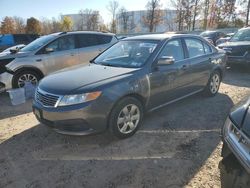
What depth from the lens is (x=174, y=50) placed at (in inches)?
198

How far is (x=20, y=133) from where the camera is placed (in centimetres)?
464

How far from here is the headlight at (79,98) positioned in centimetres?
368

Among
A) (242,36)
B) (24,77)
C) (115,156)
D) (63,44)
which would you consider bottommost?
(115,156)

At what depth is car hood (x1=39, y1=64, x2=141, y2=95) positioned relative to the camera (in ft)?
12.4

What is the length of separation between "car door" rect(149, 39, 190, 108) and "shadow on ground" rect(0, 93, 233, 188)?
→ 494 mm

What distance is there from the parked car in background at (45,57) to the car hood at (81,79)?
2810 millimetres

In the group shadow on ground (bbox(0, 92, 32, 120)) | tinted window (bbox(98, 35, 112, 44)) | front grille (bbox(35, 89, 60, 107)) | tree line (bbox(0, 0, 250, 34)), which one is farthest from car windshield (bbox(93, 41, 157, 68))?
tree line (bbox(0, 0, 250, 34))

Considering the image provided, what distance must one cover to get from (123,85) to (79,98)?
70 cm

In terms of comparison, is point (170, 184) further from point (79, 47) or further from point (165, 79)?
point (79, 47)

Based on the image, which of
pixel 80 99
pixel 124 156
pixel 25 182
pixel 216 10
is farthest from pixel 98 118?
pixel 216 10

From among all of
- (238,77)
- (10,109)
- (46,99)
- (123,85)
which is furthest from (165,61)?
(238,77)

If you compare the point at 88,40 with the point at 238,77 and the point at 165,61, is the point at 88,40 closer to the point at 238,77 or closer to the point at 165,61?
the point at 165,61

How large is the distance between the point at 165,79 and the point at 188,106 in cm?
135

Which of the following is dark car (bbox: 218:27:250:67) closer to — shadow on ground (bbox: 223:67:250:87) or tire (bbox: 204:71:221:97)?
shadow on ground (bbox: 223:67:250:87)
